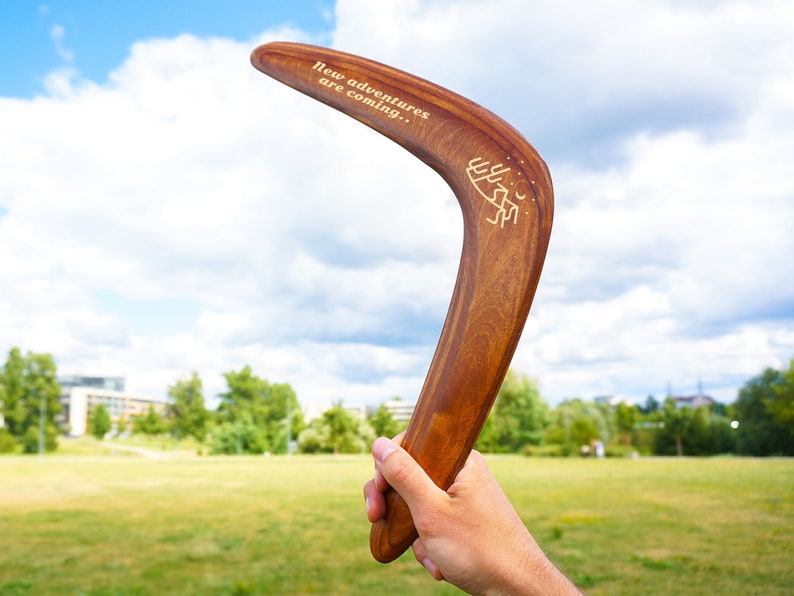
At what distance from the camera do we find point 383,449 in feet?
3.44

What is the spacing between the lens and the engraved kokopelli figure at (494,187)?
1104mm

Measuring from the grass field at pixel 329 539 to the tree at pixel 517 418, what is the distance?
60.5 ft

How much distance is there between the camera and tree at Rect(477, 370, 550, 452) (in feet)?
105

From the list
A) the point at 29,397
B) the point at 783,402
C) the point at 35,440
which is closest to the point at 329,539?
the point at 783,402

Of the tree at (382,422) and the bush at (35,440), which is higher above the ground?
the tree at (382,422)

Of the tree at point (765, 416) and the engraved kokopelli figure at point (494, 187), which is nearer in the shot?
the engraved kokopelli figure at point (494, 187)

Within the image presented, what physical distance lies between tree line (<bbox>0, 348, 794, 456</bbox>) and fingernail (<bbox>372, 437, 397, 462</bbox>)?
22994 mm

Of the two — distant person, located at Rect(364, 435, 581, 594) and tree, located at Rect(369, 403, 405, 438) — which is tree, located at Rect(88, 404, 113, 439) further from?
distant person, located at Rect(364, 435, 581, 594)

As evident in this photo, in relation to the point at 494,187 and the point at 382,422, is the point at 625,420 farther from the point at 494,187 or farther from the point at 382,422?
the point at 494,187

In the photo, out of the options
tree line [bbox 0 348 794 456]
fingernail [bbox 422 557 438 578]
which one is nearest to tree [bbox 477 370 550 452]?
tree line [bbox 0 348 794 456]

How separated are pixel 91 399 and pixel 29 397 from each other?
1724 inches

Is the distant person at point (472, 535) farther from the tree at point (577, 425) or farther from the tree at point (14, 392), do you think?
the tree at point (14, 392)

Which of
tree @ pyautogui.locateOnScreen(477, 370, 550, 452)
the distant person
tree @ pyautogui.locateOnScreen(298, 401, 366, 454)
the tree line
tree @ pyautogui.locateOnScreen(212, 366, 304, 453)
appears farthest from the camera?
tree @ pyautogui.locateOnScreen(212, 366, 304, 453)

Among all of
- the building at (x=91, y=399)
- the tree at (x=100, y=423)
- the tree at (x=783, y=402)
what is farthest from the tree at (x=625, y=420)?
the building at (x=91, y=399)
